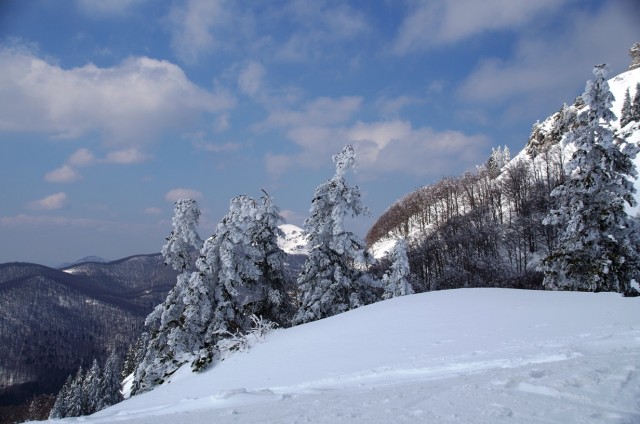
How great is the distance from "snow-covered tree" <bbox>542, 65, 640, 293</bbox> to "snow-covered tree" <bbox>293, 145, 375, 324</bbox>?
28.7 feet

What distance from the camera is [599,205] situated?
14844mm

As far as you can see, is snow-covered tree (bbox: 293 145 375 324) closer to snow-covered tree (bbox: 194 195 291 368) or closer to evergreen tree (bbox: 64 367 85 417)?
snow-covered tree (bbox: 194 195 291 368)

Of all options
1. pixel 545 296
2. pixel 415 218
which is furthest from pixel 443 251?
pixel 545 296

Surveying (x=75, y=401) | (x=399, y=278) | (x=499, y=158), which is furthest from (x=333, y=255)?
(x=499, y=158)

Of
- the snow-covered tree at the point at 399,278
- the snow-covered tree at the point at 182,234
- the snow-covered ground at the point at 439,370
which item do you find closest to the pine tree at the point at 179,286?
the snow-covered tree at the point at 182,234

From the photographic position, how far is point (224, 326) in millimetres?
16719

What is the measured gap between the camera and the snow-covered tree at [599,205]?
46.9ft

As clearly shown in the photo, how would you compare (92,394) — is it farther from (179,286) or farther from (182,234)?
(182,234)

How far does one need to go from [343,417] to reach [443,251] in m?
57.8

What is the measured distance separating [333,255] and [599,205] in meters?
11.5

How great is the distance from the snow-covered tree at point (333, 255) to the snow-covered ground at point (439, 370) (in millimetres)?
6809

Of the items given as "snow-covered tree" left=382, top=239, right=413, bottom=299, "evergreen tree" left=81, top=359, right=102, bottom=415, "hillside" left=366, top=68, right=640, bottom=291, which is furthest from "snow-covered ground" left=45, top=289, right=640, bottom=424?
"evergreen tree" left=81, top=359, right=102, bottom=415

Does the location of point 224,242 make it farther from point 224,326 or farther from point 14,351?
point 14,351

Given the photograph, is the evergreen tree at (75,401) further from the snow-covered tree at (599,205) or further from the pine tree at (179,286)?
the snow-covered tree at (599,205)
